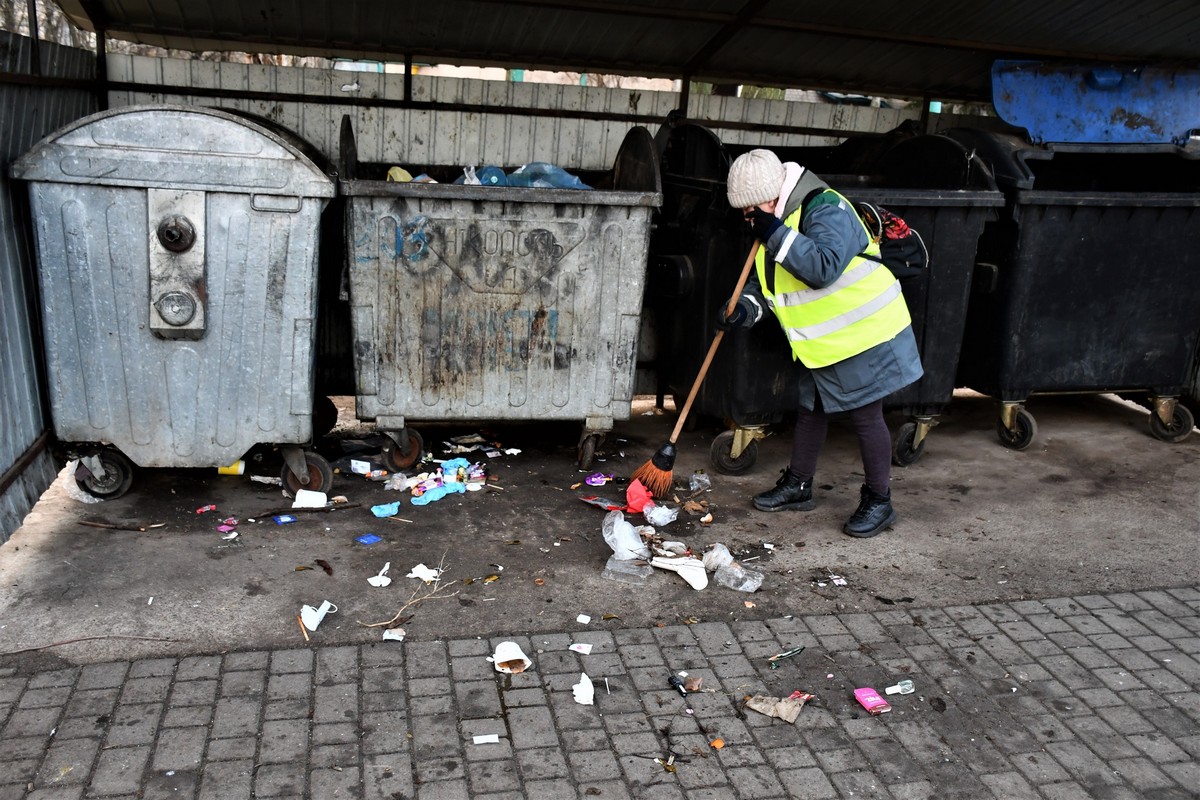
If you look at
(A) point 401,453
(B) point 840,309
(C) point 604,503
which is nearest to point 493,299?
(A) point 401,453

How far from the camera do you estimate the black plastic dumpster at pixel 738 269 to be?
4.53 meters

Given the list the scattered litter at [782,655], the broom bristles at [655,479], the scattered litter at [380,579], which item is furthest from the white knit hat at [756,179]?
the scattered litter at [380,579]

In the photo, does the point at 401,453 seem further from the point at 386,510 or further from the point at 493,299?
the point at 493,299

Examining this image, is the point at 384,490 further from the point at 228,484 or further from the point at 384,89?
the point at 384,89

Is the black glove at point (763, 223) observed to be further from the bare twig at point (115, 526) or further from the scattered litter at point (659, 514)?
the bare twig at point (115, 526)

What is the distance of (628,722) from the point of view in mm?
2859

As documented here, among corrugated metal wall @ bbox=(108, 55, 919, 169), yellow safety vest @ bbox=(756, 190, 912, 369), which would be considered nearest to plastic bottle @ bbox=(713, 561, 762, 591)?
yellow safety vest @ bbox=(756, 190, 912, 369)

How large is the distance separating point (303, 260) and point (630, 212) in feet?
4.34

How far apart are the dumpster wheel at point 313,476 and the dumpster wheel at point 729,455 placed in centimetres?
172

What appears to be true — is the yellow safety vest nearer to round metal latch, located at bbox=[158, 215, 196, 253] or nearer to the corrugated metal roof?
the corrugated metal roof

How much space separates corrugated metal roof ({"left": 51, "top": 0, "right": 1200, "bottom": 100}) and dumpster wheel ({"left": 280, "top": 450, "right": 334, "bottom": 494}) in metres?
2.24

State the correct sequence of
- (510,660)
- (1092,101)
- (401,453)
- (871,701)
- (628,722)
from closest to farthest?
1. (628,722)
2. (871,701)
3. (510,660)
4. (401,453)
5. (1092,101)

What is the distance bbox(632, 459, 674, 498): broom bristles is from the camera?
4.34m

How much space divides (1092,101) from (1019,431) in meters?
2.04
